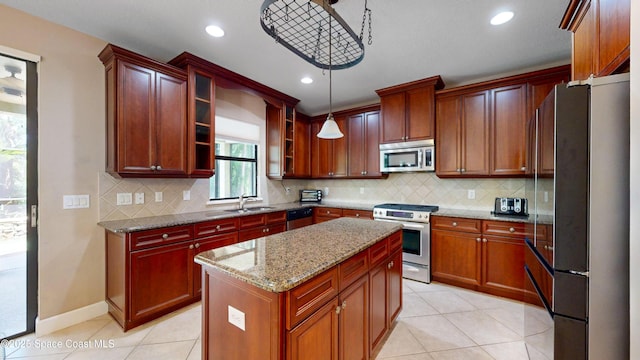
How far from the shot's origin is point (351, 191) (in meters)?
4.66

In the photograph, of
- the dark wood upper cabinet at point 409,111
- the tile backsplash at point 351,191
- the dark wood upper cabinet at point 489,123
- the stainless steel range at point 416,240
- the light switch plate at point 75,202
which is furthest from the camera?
the dark wood upper cabinet at point 409,111

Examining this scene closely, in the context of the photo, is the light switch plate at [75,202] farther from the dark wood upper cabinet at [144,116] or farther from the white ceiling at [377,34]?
the white ceiling at [377,34]

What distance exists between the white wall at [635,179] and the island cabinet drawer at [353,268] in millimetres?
1072

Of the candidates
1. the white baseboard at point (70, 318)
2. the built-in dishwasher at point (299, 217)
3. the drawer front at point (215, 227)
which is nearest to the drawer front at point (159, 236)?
the drawer front at point (215, 227)

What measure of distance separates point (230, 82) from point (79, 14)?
4.68 feet

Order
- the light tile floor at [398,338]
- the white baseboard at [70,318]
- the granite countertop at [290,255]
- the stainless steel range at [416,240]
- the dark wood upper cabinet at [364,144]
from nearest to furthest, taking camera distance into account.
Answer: the granite countertop at [290,255] < the light tile floor at [398,338] < the white baseboard at [70,318] < the stainless steel range at [416,240] < the dark wood upper cabinet at [364,144]

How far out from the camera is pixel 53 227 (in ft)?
7.26

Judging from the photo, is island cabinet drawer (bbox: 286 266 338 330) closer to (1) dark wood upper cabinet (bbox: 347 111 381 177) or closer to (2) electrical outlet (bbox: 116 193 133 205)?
(2) electrical outlet (bbox: 116 193 133 205)

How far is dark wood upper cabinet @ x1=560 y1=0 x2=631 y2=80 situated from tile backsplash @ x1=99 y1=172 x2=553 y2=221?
598 millimetres

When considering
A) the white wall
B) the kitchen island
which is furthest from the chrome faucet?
the white wall

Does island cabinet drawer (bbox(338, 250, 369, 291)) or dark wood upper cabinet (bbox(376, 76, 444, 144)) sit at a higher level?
dark wood upper cabinet (bbox(376, 76, 444, 144))

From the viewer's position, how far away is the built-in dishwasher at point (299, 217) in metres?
3.86

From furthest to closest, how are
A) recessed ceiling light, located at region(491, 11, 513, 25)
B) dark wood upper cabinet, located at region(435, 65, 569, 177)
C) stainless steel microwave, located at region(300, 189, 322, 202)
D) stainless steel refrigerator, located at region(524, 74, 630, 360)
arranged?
stainless steel microwave, located at region(300, 189, 322, 202) → dark wood upper cabinet, located at region(435, 65, 569, 177) → recessed ceiling light, located at region(491, 11, 513, 25) → stainless steel refrigerator, located at region(524, 74, 630, 360)

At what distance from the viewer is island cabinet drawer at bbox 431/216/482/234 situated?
9.69 feet
